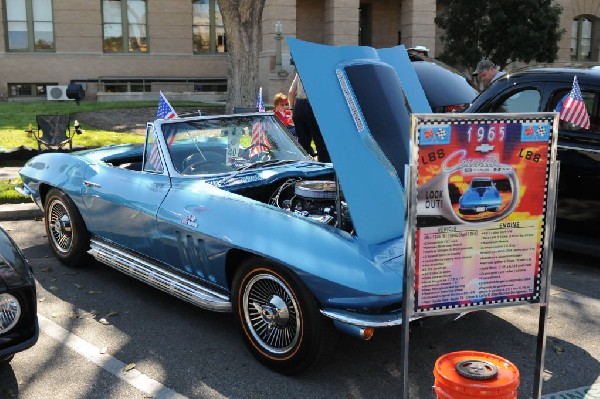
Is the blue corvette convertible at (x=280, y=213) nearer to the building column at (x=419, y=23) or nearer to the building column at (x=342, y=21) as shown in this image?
the building column at (x=342, y=21)

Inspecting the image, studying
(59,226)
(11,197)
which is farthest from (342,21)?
(59,226)

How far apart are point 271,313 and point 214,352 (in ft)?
2.11

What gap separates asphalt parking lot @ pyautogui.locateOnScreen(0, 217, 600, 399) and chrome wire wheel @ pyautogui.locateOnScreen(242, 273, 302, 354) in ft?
0.67

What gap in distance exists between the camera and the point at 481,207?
9.77 feet

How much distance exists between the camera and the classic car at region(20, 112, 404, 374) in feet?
11.6

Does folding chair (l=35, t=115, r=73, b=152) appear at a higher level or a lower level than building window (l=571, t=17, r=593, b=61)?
lower

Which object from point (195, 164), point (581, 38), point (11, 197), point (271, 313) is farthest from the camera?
point (581, 38)

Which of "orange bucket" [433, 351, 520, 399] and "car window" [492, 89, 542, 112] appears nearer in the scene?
"orange bucket" [433, 351, 520, 399]

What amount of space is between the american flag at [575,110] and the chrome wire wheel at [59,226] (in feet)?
15.0

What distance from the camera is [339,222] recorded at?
13.4 feet

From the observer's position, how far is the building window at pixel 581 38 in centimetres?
3241

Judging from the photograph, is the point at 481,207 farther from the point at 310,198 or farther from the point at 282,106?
the point at 282,106

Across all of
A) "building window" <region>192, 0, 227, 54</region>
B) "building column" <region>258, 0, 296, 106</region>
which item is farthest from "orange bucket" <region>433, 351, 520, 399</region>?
"building window" <region>192, 0, 227, 54</region>

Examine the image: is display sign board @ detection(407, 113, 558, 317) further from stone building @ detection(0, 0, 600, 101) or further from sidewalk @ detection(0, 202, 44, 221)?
stone building @ detection(0, 0, 600, 101)
